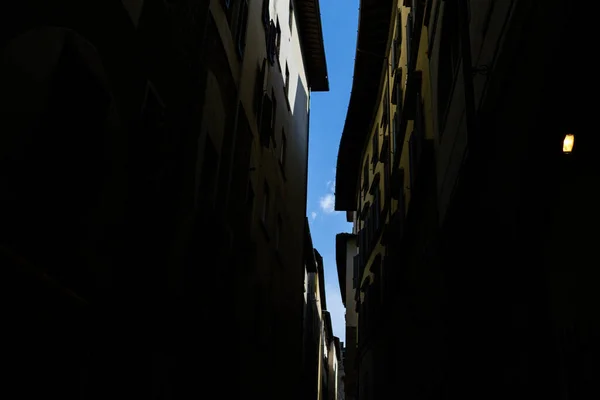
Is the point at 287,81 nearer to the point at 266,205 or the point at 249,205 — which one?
the point at 266,205

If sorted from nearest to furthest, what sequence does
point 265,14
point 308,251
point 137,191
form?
point 137,191, point 265,14, point 308,251

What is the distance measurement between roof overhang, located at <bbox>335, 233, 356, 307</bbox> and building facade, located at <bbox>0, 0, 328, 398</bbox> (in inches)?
755

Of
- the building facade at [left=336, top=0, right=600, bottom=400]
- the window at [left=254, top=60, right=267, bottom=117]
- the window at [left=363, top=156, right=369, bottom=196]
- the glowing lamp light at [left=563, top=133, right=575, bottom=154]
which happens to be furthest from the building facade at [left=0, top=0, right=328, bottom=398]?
the window at [left=363, top=156, right=369, bottom=196]

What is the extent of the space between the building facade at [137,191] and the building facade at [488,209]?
3.40m

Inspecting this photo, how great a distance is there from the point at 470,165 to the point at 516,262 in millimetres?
1598

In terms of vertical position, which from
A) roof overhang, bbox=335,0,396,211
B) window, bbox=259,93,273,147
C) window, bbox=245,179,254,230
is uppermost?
roof overhang, bbox=335,0,396,211

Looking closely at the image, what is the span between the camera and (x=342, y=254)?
1310 inches

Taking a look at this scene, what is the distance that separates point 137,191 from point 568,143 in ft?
14.2

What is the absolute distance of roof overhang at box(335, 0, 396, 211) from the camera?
20891 mm

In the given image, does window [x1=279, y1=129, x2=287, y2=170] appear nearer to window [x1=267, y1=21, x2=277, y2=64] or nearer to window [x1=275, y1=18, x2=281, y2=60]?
window [x1=275, y1=18, x2=281, y2=60]

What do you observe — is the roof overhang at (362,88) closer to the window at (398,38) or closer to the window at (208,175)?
the window at (398,38)

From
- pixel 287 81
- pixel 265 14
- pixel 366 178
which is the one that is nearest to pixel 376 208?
pixel 366 178

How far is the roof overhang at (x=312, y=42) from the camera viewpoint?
2177cm

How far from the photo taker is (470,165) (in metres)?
7.68
